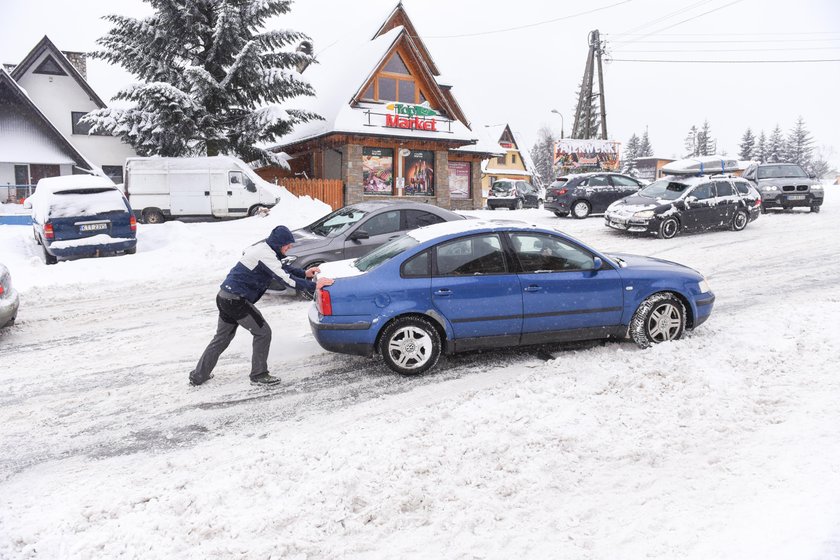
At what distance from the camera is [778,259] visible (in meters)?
11.6

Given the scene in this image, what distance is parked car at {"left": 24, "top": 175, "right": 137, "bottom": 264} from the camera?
11844 mm

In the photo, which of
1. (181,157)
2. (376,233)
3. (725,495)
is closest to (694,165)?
(376,233)

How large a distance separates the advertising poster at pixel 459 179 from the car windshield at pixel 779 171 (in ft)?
45.3

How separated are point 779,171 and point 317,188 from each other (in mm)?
16894

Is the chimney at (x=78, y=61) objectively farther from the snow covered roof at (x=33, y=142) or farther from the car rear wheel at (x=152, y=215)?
the car rear wheel at (x=152, y=215)

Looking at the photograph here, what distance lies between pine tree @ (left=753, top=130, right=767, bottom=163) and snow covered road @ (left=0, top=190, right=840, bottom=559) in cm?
8645

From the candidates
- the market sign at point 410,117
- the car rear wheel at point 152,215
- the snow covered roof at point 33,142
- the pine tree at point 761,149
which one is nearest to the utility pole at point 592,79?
the market sign at point 410,117

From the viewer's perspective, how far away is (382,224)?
9.38 m

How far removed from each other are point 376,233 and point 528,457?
5772 millimetres

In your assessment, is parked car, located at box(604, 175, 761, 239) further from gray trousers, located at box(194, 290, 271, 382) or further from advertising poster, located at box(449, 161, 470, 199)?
advertising poster, located at box(449, 161, 470, 199)

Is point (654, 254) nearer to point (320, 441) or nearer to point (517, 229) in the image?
point (517, 229)

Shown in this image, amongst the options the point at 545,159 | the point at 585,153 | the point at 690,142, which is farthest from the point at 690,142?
the point at 585,153

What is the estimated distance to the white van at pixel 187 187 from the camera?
62.8 feet

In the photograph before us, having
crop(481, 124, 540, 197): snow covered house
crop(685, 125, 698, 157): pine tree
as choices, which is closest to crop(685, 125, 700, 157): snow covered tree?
crop(685, 125, 698, 157): pine tree
